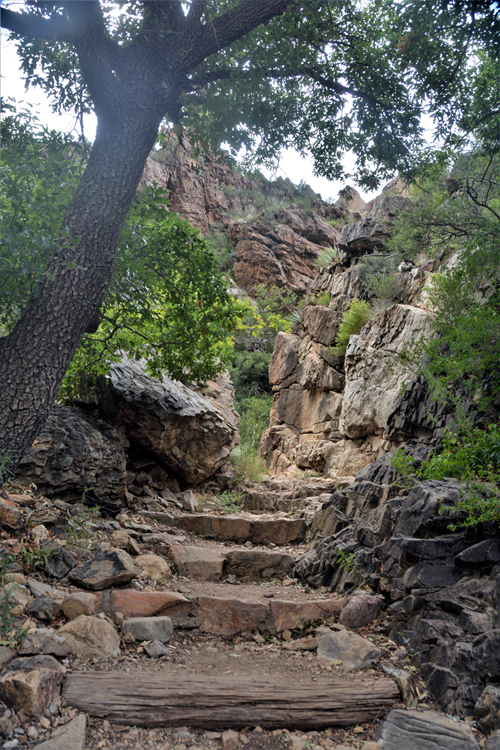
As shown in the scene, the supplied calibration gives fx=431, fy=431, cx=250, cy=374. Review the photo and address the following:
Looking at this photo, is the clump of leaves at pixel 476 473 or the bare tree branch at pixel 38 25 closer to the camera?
the clump of leaves at pixel 476 473

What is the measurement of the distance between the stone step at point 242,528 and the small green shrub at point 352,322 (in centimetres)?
677

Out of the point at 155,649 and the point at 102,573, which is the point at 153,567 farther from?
the point at 155,649

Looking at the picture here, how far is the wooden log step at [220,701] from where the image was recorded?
262cm

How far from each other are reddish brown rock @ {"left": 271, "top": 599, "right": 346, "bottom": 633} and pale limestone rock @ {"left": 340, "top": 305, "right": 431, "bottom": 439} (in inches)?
215

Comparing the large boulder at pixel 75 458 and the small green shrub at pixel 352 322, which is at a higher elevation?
the small green shrub at pixel 352 322

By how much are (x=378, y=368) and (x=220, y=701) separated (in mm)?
8580

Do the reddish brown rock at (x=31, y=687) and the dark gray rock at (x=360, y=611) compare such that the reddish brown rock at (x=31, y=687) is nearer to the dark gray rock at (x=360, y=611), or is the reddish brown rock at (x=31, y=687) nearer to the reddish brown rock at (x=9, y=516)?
the reddish brown rock at (x=9, y=516)

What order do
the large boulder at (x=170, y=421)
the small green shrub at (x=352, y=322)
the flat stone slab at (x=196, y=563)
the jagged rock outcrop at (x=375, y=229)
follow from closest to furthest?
1. the flat stone slab at (x=196, y=563)
2. the large boulder at (x=170, y=421)
3. the small green shrub at (x=352, y=322)
4. the jagged rock outcrop at (x=375, y=229)

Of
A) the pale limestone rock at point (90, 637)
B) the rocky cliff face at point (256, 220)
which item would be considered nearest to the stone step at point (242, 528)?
the pale limestone rock at point (90, 637)

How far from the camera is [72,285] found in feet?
13.1

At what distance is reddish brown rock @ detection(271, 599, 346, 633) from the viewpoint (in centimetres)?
404

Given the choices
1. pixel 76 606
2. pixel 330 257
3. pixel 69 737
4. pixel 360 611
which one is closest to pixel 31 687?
pixel 69 737

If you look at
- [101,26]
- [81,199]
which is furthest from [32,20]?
[81,199]

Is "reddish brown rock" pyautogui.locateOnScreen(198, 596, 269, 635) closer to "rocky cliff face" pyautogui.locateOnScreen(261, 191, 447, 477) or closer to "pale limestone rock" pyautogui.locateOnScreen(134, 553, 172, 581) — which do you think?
"pale limestone rock" pyautogui.locateOnScreen(134, 553, 172, 581)
